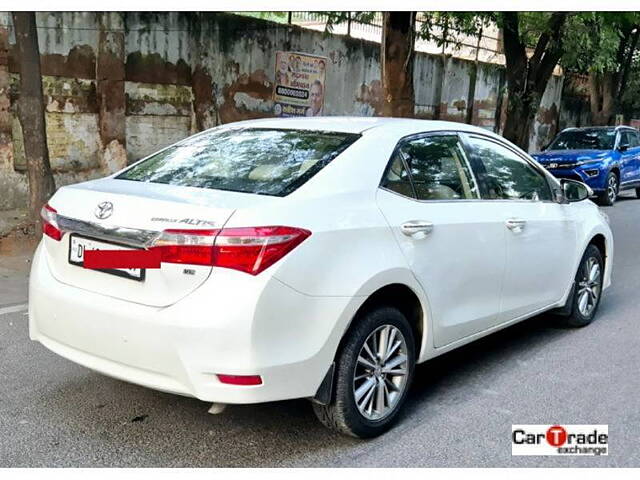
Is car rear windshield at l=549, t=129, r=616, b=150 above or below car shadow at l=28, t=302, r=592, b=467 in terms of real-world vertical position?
above

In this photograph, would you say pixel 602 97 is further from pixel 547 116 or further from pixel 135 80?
pixel 135 80

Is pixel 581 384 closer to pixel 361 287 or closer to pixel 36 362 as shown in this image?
pixel 361 287

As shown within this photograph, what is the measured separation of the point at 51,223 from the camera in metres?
3.41

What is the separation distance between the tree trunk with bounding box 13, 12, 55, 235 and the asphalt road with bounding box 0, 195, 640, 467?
310cm

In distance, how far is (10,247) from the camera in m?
7.62

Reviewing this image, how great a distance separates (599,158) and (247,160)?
37.1 ft

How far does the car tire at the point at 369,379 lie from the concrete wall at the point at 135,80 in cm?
716

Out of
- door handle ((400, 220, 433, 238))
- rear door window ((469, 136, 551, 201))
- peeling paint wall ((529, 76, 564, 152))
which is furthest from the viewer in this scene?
peeling paint wall ((529, 76, 564, 152))

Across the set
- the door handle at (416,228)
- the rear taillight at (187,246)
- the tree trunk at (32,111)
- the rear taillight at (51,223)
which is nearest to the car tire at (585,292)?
the door handle at (416,228)

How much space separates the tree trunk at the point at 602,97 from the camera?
64.0 feet

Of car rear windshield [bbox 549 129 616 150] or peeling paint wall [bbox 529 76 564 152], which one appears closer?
car rear windshield [bbox 549 129 616 150]

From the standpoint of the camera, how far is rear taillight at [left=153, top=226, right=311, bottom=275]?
9.29 ft

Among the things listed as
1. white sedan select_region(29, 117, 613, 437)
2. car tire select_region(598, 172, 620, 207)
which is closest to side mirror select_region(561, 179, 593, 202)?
white sedan select_region(29, 117, 613, 437)

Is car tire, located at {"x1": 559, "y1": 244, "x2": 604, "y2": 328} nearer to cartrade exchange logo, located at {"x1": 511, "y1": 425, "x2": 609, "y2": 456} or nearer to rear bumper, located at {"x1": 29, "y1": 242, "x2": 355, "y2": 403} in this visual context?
cartrade exchange logo, located at {"x1": 511, "y1": 425, "x2": 609, "y2": 456}
